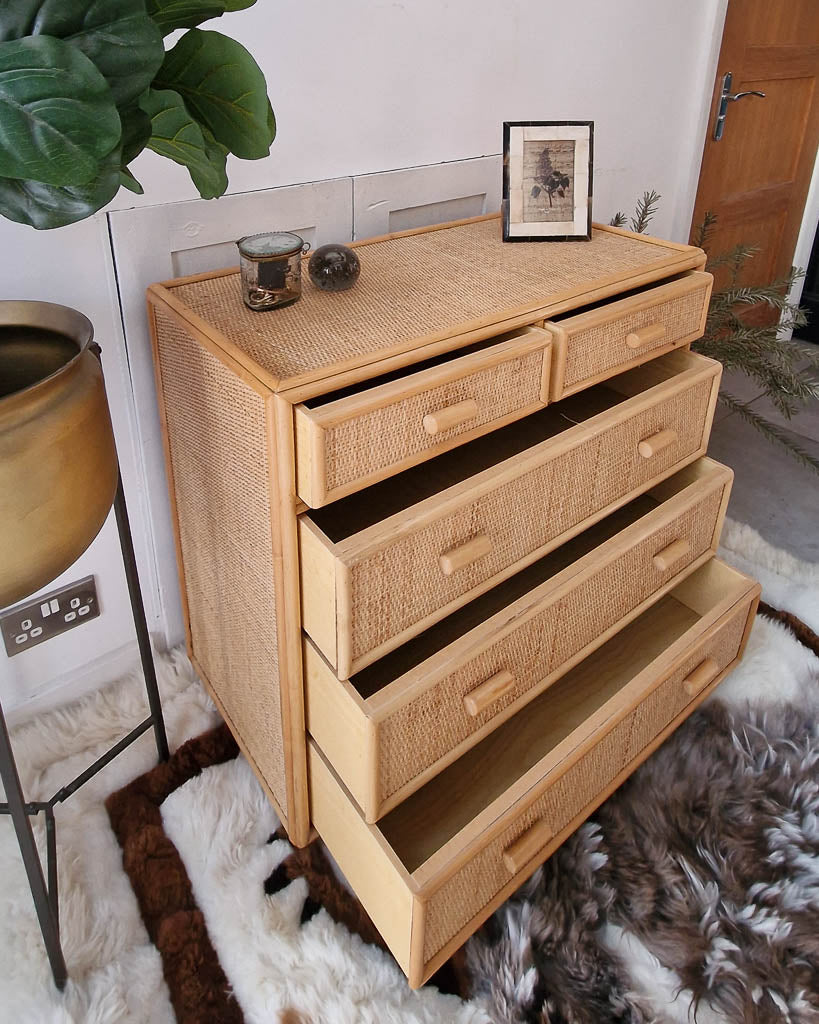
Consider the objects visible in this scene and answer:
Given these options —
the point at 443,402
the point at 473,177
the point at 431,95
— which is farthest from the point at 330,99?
the point at 443,402

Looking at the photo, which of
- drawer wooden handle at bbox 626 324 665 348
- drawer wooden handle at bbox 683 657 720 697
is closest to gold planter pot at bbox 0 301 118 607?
drawer wooden handle at bbox 626 324 665 348

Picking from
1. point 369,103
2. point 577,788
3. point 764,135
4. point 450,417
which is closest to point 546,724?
point 577,788

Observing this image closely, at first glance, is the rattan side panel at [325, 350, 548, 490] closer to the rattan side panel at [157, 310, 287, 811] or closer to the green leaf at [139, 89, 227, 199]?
the rattan side panel at [157, 310, 287, 811]

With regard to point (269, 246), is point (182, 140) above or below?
above

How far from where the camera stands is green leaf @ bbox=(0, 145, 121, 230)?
64cm

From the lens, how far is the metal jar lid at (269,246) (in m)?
0.99

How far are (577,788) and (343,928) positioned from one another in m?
0.37

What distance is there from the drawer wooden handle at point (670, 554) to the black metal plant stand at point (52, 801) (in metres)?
0.78

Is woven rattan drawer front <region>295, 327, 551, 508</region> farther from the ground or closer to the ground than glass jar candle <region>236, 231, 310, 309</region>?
closer to the ground

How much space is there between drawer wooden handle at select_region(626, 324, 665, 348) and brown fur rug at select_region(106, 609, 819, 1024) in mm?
661

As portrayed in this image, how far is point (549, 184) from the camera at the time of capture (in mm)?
1307

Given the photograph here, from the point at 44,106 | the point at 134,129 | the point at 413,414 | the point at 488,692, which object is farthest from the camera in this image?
the point at 488,692

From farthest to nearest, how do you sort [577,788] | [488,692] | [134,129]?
1. [577,788]
2. [488,692]
3. [134,129]

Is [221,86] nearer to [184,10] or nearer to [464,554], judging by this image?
[184,10]
